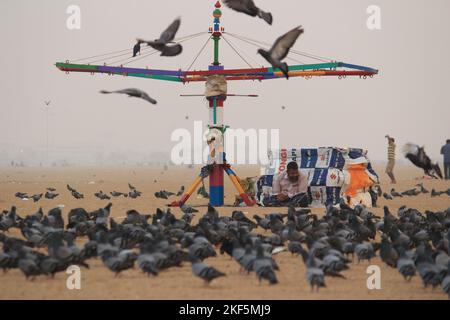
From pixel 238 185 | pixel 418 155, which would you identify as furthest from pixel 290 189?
pixel 418 155

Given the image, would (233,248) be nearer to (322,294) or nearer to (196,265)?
(196,265)

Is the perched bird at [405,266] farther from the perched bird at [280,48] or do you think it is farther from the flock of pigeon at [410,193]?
the flock of pigeon at [410,193]

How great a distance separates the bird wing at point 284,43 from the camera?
1552cm

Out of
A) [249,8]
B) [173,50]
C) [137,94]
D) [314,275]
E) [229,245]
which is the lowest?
[314,275]

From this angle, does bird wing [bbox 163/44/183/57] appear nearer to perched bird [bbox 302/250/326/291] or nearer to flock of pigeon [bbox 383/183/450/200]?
perched bird [bbox 302/250/326/291]

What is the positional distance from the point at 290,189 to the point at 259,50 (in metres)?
7.28

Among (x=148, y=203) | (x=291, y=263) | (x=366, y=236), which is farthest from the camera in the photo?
(x=148, y=203)

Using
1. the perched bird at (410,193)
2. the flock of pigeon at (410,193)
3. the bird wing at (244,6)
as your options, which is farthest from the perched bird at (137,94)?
the perched bird at (410,193)

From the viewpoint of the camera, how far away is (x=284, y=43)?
15586 millimetres

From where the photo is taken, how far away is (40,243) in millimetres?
13328

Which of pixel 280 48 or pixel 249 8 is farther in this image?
pixel 249 8

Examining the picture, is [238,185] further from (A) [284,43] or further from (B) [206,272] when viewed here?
(B) [206,272]

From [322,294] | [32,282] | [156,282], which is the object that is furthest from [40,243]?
[322,294]

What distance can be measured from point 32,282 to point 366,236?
21.3 feet
